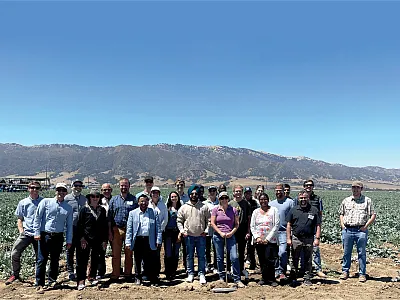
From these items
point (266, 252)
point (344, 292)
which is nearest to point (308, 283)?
point (344, 292)

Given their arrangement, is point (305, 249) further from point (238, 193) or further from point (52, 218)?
point (52, 218)

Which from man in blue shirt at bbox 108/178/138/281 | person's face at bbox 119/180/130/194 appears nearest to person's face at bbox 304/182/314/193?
man in blue shirt at bbox 108/178/138/281

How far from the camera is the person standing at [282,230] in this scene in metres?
6.67

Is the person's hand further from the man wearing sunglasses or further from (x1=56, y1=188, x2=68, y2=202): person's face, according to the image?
(x1=56, y1=188, x2=68, y2=202): person's face

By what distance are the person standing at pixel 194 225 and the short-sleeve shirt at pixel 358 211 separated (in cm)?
300

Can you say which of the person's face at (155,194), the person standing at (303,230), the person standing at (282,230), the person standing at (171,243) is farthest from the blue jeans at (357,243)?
the person's face at (155,194)

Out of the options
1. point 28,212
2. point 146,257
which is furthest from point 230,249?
point 28,212

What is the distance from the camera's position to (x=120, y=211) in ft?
22.0

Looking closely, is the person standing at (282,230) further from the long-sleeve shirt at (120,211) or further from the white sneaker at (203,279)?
the long-sleeve shirt at (120,211)

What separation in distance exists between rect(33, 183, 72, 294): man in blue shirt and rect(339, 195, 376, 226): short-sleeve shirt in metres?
5.74

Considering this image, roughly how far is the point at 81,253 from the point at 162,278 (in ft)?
6.18

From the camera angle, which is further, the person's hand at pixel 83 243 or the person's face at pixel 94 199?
the person's face at pixel 94 199

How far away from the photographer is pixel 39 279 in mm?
6316

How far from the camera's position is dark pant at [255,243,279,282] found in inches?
247
